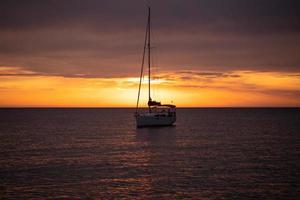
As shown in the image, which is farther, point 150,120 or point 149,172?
point 150,120

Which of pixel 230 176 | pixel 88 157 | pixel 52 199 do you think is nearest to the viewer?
pixel 52 199

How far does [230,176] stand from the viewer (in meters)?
36.3

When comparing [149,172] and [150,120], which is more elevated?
[150,120]

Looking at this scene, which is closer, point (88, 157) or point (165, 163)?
point (165, 163)

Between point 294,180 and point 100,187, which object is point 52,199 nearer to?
point 100,187

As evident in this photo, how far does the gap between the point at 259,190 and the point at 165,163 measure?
14179 millimetres

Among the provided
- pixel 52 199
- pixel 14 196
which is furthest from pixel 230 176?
pixel 14 196

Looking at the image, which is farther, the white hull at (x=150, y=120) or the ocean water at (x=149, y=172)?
the white hull at (x=150, y=120)

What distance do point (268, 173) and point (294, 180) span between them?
3576 millimetres

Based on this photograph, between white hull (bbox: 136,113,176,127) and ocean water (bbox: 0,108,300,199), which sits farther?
white hull (bbox: 136,113,176,127)

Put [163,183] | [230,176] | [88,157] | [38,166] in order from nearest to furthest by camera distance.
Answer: [163,183]
[230,176]
[38,166]
[88,157]

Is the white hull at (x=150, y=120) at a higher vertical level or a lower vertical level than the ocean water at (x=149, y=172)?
higher

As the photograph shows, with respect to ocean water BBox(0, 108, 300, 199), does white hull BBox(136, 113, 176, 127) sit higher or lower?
higher

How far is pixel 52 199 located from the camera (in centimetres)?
2864
